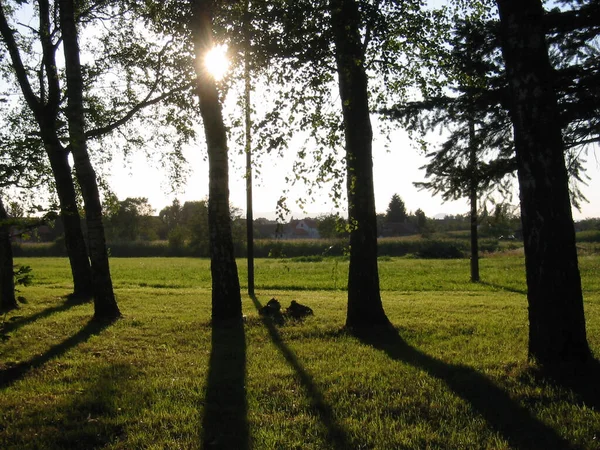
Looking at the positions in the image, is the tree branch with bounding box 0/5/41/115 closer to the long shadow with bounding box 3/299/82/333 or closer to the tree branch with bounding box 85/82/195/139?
the tree branch with bounding box 85/82/195/139

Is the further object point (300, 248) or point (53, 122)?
point (300, 248)

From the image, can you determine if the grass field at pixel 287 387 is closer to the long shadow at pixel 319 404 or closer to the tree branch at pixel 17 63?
the long shadow at pixel 319 404

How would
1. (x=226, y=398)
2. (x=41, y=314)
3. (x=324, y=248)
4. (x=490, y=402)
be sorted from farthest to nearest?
(x=324, y=248), (x=41, y=314), (x=226, y=398), (x=490, y=402)

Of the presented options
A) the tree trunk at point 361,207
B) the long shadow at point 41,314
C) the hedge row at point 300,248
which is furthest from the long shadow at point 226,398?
the hedge row at point 300,248

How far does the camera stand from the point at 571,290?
5.37 meters

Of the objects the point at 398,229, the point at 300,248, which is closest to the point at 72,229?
the point at 300,248

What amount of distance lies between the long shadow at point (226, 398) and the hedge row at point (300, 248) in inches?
888

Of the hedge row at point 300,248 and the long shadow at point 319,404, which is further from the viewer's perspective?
the hedge row at point 300,248

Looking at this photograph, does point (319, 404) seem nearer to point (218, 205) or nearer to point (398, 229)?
point (218, 205)

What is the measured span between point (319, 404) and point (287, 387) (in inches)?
27.0

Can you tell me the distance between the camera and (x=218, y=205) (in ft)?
32.3

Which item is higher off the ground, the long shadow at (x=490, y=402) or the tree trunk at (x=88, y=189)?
the tree trunk at (x=88, y=189)

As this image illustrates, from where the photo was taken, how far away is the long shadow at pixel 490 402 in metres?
3.85

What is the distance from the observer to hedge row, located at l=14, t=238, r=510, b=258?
44678mm
